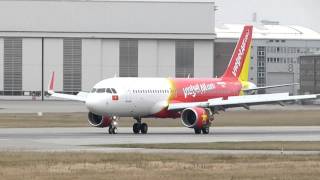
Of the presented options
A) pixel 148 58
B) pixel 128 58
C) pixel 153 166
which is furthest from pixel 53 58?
pixel 153 166

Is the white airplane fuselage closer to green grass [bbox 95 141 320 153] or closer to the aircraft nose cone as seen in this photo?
the aircraft nose cone

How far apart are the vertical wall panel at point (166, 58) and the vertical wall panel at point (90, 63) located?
31.7 feet

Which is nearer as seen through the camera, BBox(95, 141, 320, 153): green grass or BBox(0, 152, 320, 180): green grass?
BBox(0, 152, 320, 180): green grass

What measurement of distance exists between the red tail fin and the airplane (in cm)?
281

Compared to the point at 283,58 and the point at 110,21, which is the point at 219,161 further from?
the point at 283,58

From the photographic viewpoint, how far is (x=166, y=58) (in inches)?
5453

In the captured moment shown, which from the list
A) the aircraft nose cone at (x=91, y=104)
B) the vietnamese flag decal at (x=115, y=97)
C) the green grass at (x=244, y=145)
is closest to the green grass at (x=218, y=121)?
the vietnamese flag decal at (x=115, y=97)

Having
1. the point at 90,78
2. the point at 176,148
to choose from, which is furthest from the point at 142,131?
the point at 90,78

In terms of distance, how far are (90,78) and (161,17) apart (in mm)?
14995

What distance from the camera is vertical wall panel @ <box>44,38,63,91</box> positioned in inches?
5340

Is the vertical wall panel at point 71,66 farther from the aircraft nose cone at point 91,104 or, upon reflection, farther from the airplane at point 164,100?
the aircraft nose cone at point 91,104

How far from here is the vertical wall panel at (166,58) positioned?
452 ft

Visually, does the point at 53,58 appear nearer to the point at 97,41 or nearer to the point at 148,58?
the point at 97,41

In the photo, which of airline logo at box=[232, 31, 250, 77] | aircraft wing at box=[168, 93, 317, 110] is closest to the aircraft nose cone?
aircraft wing at box=[168, 93, 317, 110]
